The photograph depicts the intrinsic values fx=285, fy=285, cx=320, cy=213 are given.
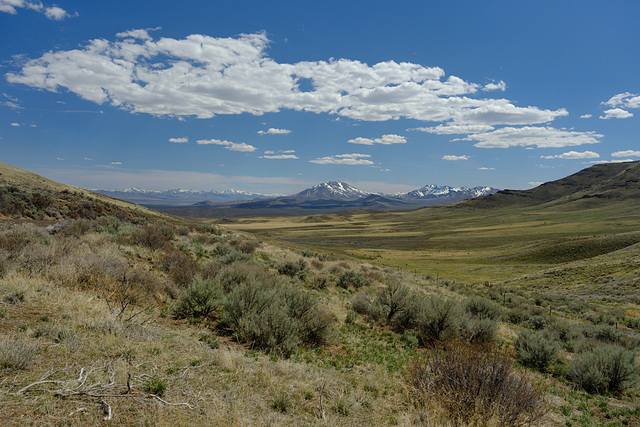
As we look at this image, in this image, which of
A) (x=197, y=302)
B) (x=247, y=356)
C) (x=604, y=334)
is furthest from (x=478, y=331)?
(x=197, y=302)

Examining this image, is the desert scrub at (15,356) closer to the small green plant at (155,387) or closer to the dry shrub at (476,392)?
the small green plant at (155,387)

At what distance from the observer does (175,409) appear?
387 cm

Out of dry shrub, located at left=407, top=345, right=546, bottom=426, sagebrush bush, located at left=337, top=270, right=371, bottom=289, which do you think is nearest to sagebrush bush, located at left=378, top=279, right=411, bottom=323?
sagebrush bush, located at left=337, top=270, right=371, bottom=289

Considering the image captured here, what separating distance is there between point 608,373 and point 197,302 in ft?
40.1

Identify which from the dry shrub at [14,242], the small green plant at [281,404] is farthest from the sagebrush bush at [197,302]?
the dry shrub at [14,242]

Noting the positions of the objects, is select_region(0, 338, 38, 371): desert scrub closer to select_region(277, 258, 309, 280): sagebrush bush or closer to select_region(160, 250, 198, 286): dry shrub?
→ select_region(160, 250, 198, 286): dry shrub

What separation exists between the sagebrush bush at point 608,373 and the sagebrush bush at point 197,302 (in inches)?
438

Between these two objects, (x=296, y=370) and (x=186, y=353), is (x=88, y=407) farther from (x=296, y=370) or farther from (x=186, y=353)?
(x=296, y=370)

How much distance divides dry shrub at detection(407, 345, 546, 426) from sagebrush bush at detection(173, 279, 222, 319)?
20.4 feet

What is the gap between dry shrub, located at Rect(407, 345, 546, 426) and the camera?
4480 mm

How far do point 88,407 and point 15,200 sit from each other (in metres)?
30.5

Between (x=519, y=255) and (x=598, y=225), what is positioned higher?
(x=598, y=225)

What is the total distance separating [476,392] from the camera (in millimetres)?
4828

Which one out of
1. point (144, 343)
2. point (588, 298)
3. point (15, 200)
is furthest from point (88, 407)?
point (588, 298)
